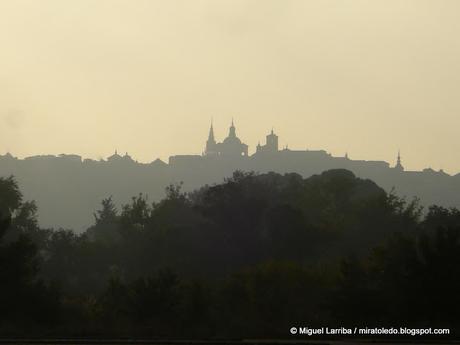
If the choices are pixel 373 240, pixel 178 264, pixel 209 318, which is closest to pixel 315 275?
pixel 209 318

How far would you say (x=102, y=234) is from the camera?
11369cm

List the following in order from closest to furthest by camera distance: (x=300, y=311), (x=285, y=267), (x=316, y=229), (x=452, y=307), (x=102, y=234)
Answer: (x=452, y=307) < (x=300, y=311) < (x=285, y=267) < (x=316, y=229) < (x=102, y=234)

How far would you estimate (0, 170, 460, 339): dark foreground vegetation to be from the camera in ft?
132

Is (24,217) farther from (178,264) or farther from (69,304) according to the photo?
(69,304)

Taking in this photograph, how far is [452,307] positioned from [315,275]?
18966mm

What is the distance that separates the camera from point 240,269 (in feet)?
230

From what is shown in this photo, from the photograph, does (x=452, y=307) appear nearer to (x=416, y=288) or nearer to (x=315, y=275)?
(x=416, y=288)

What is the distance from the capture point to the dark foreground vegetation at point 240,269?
132 feet

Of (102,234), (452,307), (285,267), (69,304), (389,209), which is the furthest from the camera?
(102,234)

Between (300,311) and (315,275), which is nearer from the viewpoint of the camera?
(300,311)

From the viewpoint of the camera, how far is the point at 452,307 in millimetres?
39719

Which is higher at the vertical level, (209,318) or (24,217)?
(24,217)

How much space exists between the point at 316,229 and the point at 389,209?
1627 cm

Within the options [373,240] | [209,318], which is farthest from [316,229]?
[209,318]
